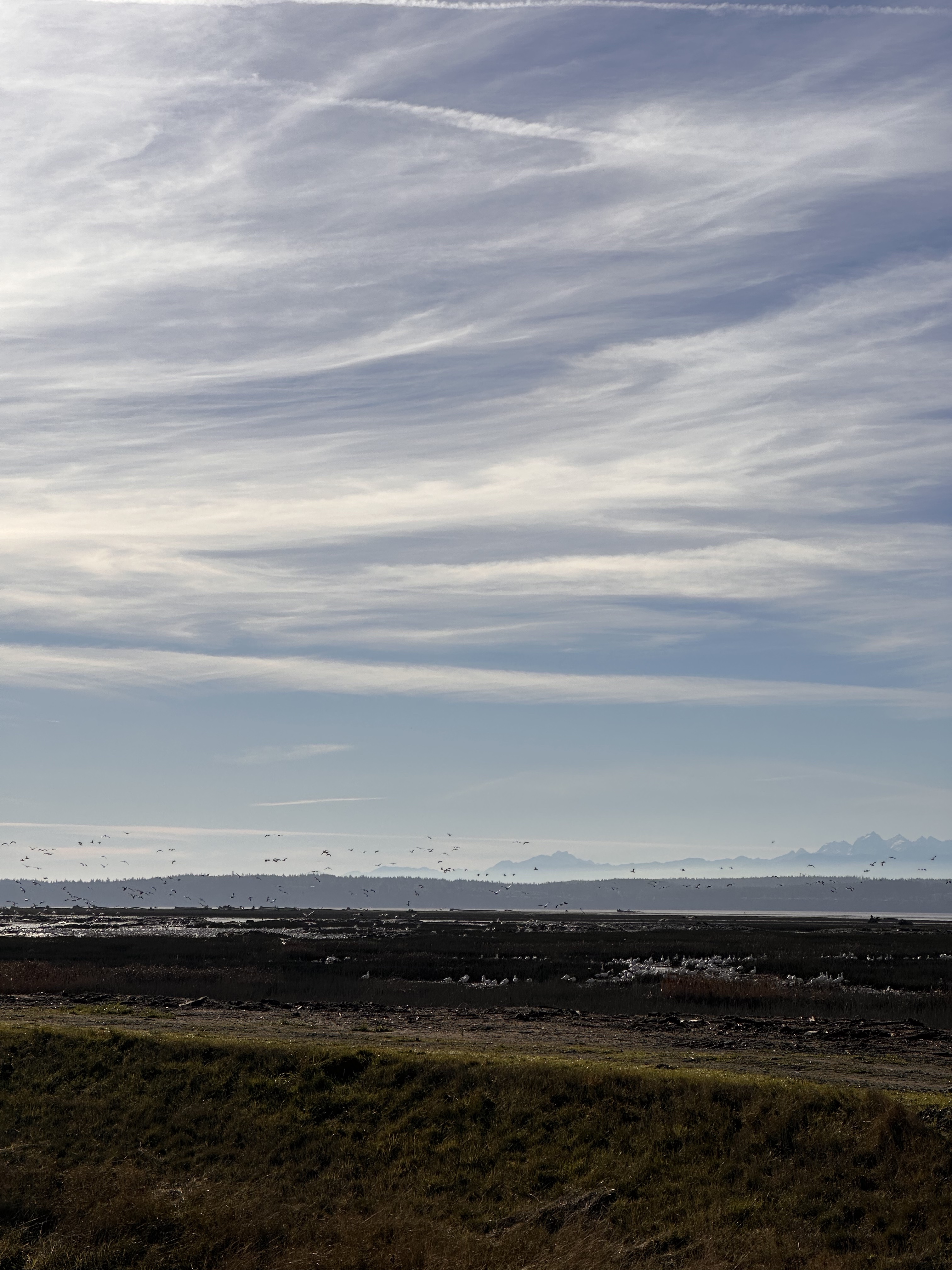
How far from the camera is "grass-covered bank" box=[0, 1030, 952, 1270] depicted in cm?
2372

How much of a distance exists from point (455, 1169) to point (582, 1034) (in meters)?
15.5

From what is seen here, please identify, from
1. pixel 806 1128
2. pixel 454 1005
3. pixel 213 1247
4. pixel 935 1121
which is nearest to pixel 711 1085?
pixel 806 1128

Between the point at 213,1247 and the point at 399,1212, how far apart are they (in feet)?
13.4

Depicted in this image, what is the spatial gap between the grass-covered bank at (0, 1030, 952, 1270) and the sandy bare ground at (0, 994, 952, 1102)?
3293 mm

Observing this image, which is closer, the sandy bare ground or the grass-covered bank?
the grass-covered bank

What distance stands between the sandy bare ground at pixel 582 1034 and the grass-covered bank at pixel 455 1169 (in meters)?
3.29

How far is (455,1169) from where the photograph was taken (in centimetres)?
2769

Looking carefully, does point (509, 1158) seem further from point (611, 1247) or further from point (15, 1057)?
point (15, 1057)

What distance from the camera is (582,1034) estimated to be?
139 ft

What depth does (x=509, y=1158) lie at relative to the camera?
90.9 feet

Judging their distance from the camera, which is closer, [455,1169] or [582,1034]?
[455,1169]

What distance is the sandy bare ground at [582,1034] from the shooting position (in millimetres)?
33594

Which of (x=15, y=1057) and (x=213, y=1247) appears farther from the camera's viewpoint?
(x=15, y=1057)

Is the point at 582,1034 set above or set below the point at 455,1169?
above
